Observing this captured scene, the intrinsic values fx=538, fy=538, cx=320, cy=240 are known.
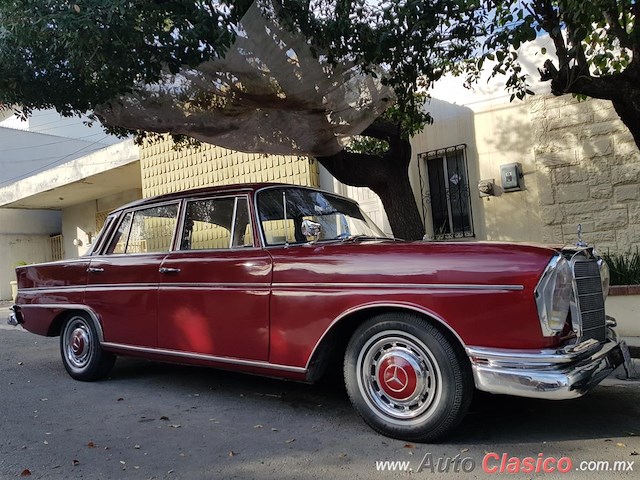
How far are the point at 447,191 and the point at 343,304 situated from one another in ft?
19.6

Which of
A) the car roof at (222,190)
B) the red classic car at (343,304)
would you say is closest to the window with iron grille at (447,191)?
the red classic car at (343,304)

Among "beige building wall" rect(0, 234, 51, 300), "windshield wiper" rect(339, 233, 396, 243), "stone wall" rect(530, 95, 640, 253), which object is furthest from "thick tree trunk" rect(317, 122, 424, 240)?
"beige building wall" rect(0, 234, 51, 300)

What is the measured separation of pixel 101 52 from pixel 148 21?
0.51m

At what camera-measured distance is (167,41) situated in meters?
5.05

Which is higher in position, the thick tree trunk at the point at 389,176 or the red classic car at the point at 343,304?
the thick tree trunk at the point at 389,176

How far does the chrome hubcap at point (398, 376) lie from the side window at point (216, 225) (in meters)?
Result: 1.30

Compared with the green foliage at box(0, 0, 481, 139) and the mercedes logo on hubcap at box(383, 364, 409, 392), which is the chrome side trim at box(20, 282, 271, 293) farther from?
the green foliage at box(0, 0, 481, 139)

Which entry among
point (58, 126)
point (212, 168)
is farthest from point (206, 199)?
point (58, 126)

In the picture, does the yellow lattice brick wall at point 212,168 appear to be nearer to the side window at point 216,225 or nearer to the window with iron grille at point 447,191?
the window with iron grille at point 447,191

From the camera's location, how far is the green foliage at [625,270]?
259 inches

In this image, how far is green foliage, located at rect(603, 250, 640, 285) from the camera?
6.58 meters

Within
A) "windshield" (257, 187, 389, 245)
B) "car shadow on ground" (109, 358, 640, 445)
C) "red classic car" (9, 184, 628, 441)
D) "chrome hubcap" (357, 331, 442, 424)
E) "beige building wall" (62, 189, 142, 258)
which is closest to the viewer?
"red classic car" (9, 184, 628, 441)

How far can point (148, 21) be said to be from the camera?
4.87 m

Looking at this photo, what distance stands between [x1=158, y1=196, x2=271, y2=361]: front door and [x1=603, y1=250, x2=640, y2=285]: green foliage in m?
4.90
